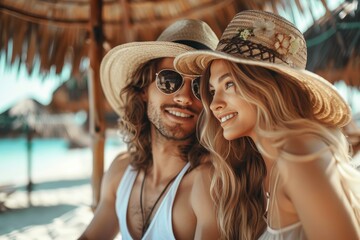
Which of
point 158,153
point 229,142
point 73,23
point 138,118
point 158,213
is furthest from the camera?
point 73,23

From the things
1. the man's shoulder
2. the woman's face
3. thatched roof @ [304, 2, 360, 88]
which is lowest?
the man's shoulder

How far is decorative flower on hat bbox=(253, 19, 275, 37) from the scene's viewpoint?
3.70ft

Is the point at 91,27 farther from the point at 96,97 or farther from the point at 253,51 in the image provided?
the point at 253,51

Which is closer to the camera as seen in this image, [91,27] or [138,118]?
[138,118]

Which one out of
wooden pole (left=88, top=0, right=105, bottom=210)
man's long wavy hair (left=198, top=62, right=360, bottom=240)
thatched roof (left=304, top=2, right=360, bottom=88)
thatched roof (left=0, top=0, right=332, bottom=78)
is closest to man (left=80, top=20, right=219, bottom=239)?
man's long wavy hair (left=198, top=62, right=360, bottom=240)

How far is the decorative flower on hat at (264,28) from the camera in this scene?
3.70 ft

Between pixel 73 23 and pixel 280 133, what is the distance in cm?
219

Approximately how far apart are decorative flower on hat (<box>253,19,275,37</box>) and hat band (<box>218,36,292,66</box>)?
4 cm

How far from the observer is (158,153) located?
1849 mm

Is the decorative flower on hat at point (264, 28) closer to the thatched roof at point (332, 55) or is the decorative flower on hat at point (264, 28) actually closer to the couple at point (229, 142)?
the couple at point (229, 142)

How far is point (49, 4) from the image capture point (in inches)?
102

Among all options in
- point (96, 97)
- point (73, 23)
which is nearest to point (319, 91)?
point (96, 97)

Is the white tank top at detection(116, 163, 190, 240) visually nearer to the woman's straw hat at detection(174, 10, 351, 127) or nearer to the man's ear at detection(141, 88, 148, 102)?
the man's ear at detection(141, 88, 148, 102)

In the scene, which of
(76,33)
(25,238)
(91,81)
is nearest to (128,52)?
(91,81)
